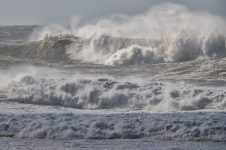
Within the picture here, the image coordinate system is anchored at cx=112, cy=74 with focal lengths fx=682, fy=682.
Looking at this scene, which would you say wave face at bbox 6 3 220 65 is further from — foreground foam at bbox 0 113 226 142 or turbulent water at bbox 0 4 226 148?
foreground foam at bbox 0 113 226 142

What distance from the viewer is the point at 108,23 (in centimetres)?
4216

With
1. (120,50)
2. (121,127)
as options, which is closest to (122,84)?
(121,127)

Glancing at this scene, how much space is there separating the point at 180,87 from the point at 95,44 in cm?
2034

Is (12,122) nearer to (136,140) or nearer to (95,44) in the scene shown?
(136,140)

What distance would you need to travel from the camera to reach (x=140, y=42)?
36531 millimetres

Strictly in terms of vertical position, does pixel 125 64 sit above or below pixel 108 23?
below

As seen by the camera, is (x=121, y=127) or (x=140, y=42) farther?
(x=140, y=42)

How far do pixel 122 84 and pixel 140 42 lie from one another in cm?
1660

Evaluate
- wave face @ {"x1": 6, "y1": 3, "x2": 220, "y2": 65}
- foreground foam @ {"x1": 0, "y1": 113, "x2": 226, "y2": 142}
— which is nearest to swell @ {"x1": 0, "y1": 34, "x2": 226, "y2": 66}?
wave face @ {"x1": 6, "y1": 3, "x2": 220, "y2": 65}

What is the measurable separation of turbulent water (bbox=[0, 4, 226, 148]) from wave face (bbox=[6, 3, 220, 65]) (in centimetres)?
6

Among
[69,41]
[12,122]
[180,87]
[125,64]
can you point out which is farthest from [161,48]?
[12,122]

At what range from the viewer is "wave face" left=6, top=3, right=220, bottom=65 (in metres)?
33.2

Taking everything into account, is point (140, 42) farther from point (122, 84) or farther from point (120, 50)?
point (122, 84)

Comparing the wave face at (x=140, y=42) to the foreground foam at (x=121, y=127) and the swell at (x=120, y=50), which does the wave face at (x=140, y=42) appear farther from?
the foreground foam at (x=121, y=127)
